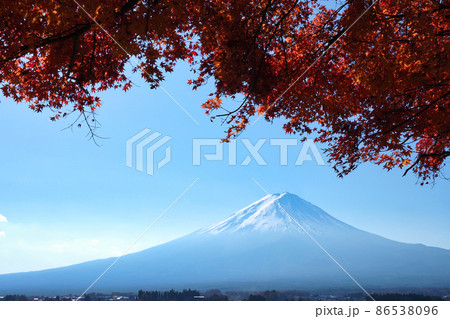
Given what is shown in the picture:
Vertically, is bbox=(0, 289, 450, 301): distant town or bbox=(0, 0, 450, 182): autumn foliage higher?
bbox=(0, 0, 450, 182): autumn foliage

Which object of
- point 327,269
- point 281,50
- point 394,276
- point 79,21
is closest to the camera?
→ point 79,21

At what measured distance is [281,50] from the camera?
6516 mm

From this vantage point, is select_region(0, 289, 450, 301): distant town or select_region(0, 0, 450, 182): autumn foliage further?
select_region(0, 289, 450, 301): distant town

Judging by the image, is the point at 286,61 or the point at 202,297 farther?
the point at 202,297

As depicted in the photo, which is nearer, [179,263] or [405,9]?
[405,9]

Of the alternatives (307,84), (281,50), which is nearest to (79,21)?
(281,50)

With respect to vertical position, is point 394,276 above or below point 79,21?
below

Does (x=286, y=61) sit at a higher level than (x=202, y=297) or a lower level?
higher

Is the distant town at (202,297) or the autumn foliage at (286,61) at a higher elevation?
the autumn foliage at (286,61)

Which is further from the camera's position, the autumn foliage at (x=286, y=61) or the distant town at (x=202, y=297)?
the distant town at (x=202, y=297)

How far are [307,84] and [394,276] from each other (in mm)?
63091
